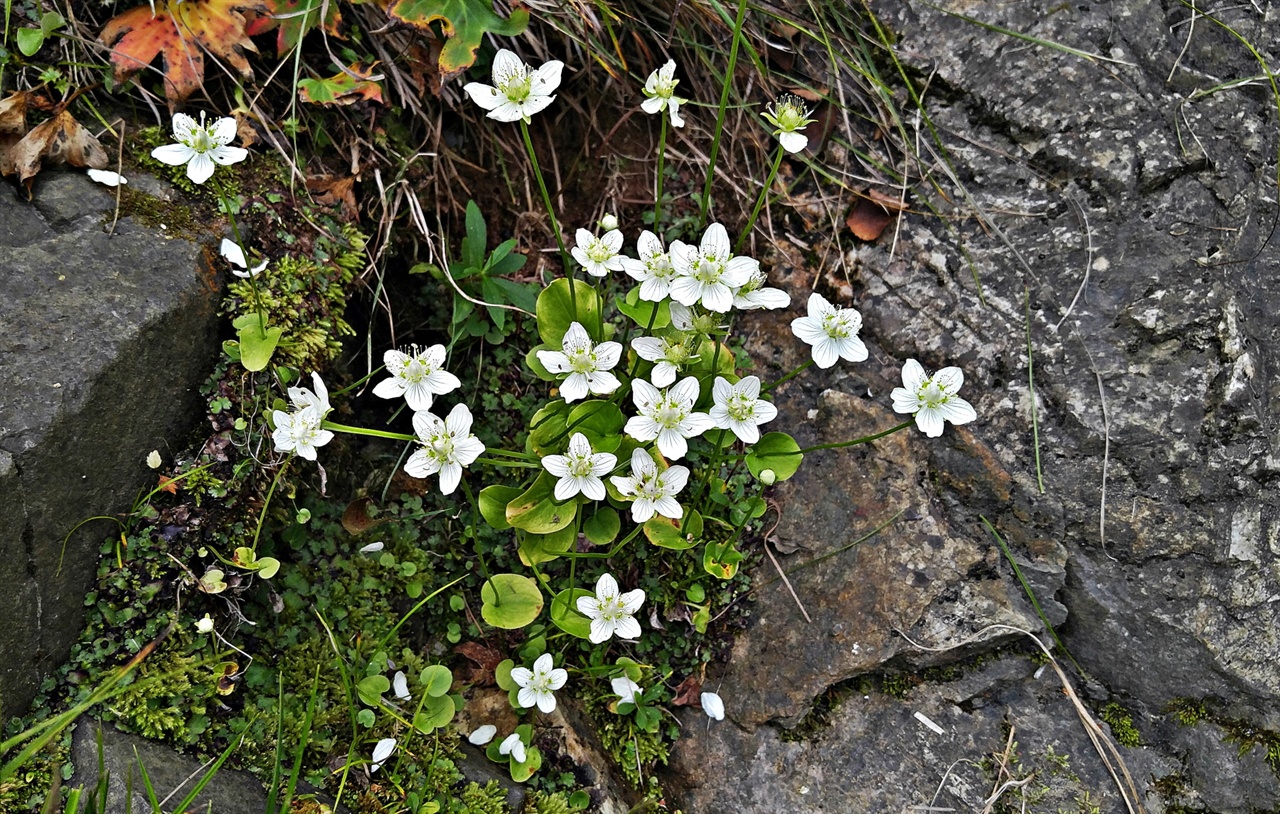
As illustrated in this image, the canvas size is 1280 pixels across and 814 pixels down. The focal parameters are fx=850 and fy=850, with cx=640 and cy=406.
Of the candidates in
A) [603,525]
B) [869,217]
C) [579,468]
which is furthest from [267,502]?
[869,217]

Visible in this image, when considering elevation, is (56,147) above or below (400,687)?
above

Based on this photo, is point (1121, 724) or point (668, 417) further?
point (1121, 724)

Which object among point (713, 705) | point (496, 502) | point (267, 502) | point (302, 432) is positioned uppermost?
point (302, 432)

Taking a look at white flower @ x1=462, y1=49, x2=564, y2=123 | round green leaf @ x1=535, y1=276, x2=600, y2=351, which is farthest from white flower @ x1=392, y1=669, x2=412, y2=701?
white flower @ x1=462, y1=49, x2=564, y2=123

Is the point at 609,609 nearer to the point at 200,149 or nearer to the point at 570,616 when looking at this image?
the point at 570,616

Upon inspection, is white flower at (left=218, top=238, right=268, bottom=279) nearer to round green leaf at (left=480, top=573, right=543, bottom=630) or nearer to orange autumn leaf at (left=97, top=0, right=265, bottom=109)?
orange autumn leaf at (left=97, top=0, right=265, bottom=109)

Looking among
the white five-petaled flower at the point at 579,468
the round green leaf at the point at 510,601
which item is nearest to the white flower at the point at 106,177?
the white five-petaled flower at the point at 579,468

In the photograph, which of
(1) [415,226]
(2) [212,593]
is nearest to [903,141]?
(1) [415,226]
